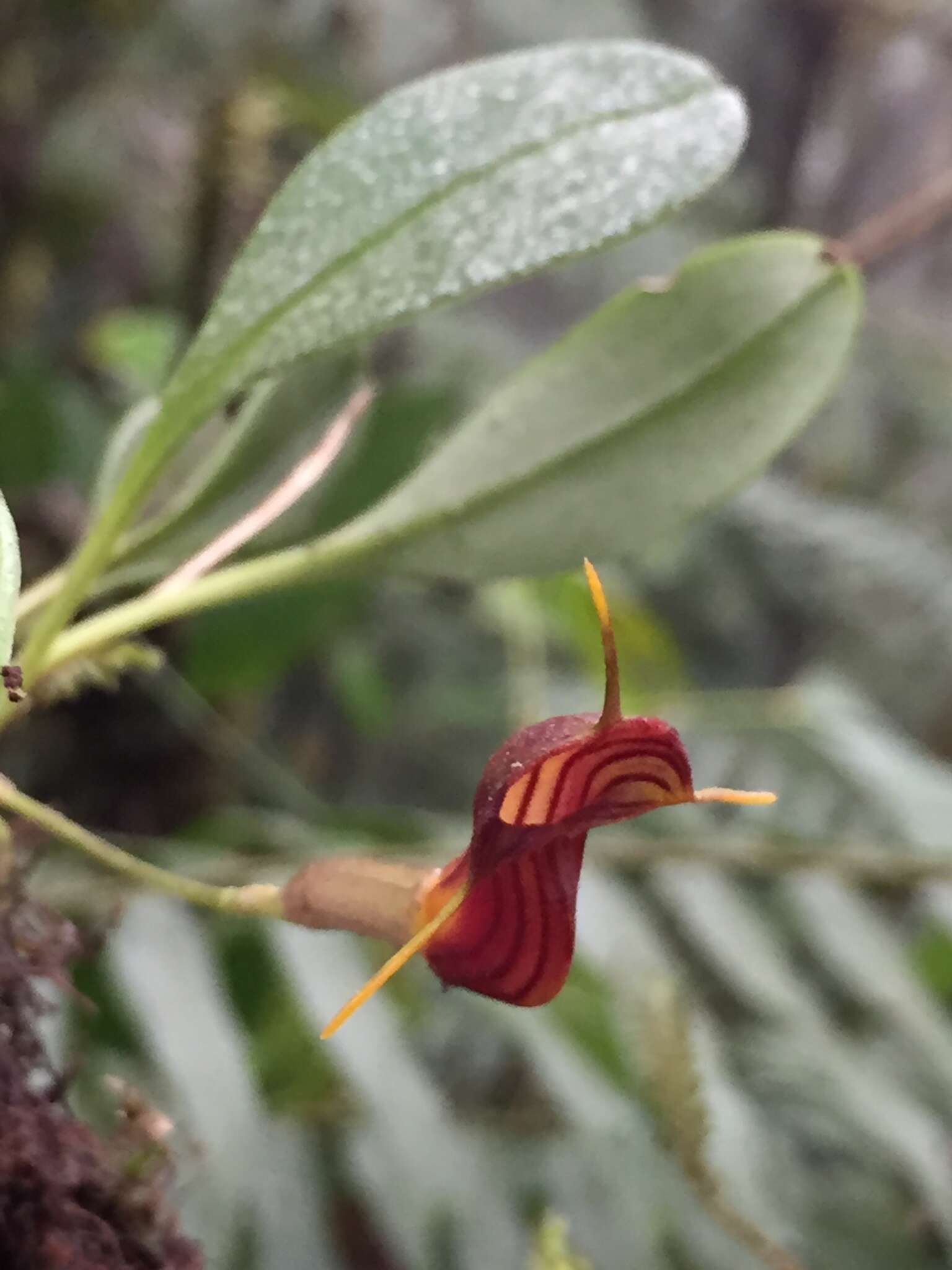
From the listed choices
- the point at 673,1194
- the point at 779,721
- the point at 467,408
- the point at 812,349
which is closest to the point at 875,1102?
the point at 673,1194

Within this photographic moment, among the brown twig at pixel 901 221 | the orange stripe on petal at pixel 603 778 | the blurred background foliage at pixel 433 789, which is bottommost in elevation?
the blurred background foliage at pixel 433 789

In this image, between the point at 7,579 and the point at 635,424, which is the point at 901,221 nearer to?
the point at 635,424

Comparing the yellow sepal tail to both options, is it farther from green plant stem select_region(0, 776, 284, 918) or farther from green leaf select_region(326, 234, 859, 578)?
green leaf select_region(326, 234, 859, 578)

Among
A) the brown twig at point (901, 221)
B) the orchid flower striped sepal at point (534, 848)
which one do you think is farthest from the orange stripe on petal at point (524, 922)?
the brown twig at point (901, 221)

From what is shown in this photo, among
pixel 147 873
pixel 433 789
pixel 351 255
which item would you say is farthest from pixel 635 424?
pixel 433 789

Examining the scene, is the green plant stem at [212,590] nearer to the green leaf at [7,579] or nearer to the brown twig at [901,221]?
the green leaf at [7,579]

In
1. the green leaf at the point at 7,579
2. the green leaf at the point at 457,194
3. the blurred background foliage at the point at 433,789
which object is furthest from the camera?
the blurred background foliage at the point at 433,789

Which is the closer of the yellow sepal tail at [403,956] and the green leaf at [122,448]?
the yellow sepal tail at [403,956]
